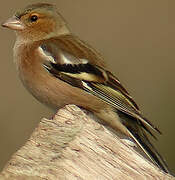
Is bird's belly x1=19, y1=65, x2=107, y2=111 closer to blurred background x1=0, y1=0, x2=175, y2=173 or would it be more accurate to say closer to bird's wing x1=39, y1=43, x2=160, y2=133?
bird's wing x1=39, y1=43, x2=160, y2=133

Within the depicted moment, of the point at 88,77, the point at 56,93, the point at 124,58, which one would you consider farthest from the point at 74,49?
the point at 124,58

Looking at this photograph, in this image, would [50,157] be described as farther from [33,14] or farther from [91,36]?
[91,36]

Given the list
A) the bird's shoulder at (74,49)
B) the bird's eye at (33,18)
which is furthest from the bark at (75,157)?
the bird's eye at (33,18)

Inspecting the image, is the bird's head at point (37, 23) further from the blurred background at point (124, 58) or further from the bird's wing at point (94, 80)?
the blurred background at point (124, 58)

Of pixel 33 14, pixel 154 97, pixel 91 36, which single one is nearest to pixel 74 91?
pixel 33 14

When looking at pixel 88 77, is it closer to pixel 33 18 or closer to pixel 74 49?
pixel 74 49
